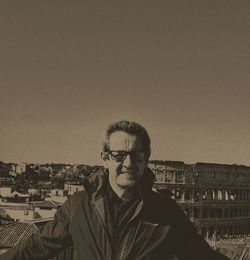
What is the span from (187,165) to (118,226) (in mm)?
48274

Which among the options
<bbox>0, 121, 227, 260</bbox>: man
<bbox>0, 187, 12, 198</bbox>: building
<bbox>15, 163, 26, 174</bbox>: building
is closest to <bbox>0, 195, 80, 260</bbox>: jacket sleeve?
<bbox>0, 121, 227, 260</bbox>: man

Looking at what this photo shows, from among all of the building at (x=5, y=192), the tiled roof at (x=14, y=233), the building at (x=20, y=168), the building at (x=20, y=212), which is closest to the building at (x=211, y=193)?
the building at (x=5, y=192)

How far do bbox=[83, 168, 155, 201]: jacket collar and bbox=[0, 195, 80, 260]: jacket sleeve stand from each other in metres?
0.11

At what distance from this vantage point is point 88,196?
98.0 inches

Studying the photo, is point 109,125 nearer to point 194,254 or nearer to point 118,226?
point 118,226

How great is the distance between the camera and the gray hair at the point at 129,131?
2.45 metres

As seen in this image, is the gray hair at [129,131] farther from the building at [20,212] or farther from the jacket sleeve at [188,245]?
the building at [20,212]

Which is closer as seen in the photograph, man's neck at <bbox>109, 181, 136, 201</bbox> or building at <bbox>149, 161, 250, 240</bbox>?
man's neck at <bbox>109, 181, 136, 201</bbox>

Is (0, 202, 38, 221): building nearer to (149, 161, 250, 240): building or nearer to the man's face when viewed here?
(149, 161, 250, 240): building

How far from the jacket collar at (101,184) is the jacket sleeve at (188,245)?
23 cm

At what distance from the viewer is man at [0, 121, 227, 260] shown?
7.68ft

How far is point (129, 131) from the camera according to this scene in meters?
2.45

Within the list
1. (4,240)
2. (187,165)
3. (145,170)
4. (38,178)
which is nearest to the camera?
(145,170)

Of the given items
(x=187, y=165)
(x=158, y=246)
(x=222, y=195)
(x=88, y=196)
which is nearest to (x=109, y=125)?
(x=88, y=196)
